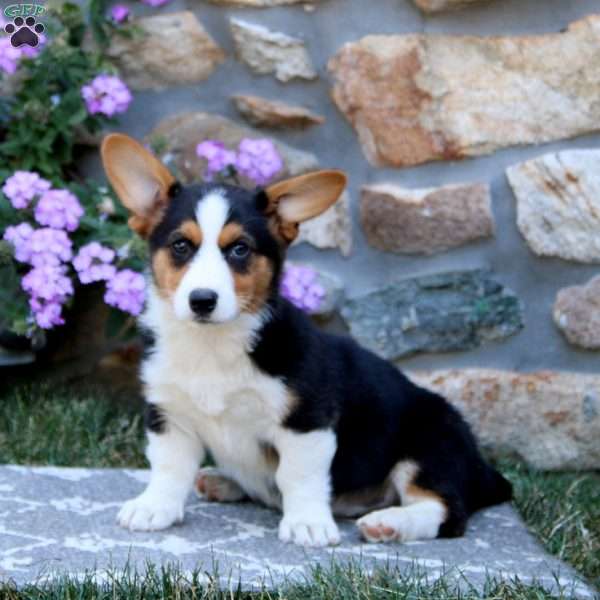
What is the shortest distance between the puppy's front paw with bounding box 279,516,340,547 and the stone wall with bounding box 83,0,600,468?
1445 millimetres

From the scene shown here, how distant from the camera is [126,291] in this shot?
4363 millimetres

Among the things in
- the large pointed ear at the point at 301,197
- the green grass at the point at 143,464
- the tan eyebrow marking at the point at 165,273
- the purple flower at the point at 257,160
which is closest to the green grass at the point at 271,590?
the green grass at the point at 143,464

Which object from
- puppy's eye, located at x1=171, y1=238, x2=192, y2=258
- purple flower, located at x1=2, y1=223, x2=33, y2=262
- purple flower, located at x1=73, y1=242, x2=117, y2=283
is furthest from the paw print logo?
puppy's eye, located at x1=171, y1=238, x2=192, y2=258

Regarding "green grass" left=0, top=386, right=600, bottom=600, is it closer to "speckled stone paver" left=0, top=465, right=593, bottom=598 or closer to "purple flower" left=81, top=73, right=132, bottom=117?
"speckled stone paver" left=0, top=465, right=593, bottom=598

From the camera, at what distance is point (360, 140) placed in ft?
14.9

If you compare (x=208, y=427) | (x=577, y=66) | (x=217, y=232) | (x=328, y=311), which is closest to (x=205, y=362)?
(x=208, y=427)

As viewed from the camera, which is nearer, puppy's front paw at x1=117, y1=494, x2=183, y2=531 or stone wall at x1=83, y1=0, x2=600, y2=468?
puppy's front paw at x1=117, y1=494, x2=183, y2=531

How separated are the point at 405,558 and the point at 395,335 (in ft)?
5.10

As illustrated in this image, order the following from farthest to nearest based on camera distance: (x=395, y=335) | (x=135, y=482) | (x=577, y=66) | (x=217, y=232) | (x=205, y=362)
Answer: (x=395, y=335) → (x=577, y=66) → (x=135, y=482) → (x=205, y=362) → (x=217, y=232)

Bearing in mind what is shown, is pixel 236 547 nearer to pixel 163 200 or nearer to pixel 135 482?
pixel 135 482

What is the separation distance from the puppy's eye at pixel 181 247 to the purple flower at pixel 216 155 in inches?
55.1

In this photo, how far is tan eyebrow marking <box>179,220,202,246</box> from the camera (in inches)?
119

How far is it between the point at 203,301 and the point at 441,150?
1.81 meters

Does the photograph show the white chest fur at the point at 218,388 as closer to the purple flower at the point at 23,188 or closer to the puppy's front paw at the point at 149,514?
the puppy's front paw at the point at 149,514
